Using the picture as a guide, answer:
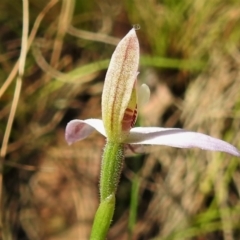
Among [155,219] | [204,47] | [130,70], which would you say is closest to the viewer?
[130,70]

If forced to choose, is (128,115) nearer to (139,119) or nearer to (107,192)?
(107,192)

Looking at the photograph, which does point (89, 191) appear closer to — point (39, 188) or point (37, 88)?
point (39, 188)

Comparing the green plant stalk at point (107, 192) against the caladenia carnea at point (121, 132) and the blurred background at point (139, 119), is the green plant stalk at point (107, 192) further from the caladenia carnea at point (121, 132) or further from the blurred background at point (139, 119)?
the blurred background at point (139, 119)

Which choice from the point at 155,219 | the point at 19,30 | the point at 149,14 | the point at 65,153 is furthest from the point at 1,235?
the point at 149,14

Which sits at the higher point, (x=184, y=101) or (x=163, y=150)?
(x=184, y=101)

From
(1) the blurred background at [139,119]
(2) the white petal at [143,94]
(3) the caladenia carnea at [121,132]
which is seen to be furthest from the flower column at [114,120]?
(1) the blurred background at [139,119]

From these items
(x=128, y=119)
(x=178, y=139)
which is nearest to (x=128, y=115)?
(x=128, y=119)
